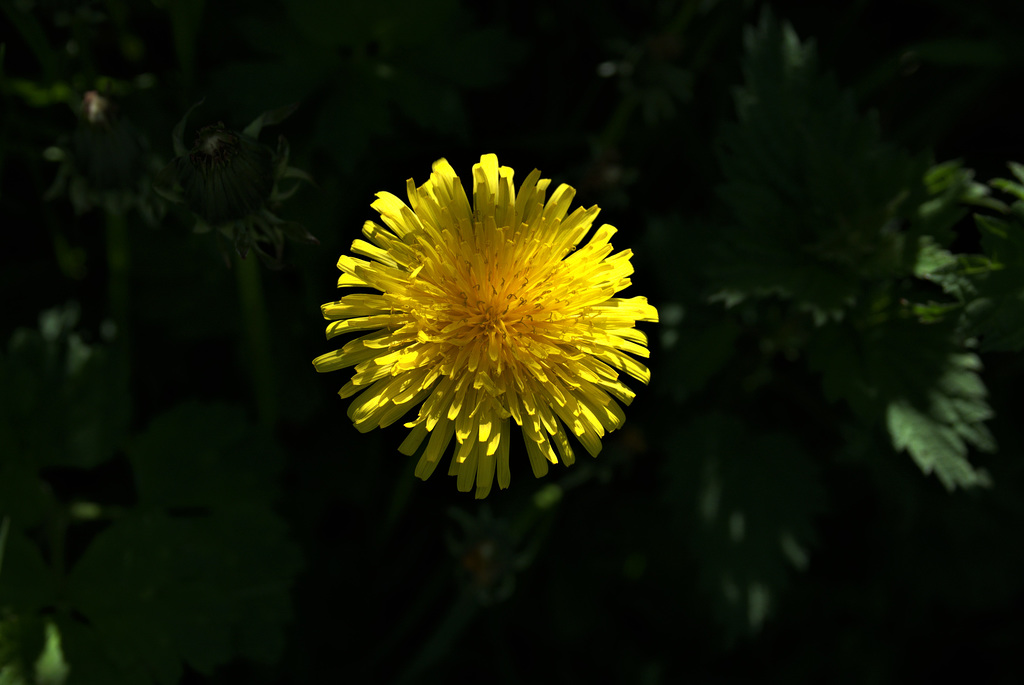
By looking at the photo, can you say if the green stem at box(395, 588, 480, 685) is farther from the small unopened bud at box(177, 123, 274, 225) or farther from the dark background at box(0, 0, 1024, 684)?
the small unopened bud at box(177, 123, 274, 225)

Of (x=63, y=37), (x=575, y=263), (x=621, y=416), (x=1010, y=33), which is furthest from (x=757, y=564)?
(x=63, y=37)

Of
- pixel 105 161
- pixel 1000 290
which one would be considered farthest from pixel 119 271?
pixel 1000 290

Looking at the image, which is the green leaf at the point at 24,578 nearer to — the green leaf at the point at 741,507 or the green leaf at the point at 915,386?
the green leaf at the point at 741,507

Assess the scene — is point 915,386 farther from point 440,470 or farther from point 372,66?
point 372,66

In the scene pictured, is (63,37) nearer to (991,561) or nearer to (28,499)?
(28,499)

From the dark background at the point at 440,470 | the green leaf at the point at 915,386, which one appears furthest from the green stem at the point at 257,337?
the green leaf at the point at 915,386

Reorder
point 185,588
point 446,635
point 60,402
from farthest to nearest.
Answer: point 446,635, point 60,402, point 185,588

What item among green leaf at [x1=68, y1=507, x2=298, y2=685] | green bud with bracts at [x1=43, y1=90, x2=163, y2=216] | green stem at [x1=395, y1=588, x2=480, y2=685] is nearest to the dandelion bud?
green bud with bracts at [x1=43, y1=90, x2=163, y2=216]
